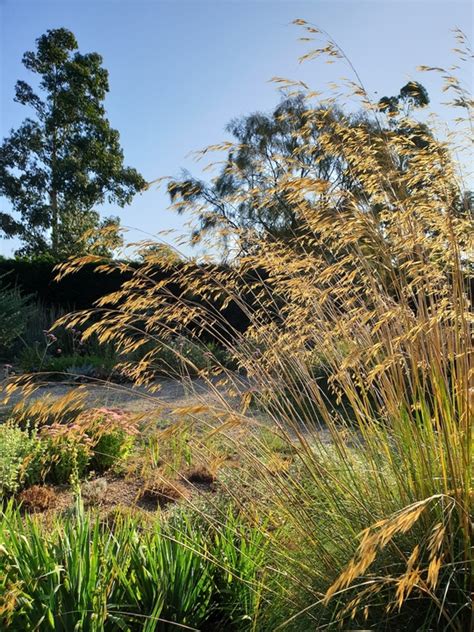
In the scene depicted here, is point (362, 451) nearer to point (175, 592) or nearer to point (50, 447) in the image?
point (175, 592)

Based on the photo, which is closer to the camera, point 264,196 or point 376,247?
point 376,247

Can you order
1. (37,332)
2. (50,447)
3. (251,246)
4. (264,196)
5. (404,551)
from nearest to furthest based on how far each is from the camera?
1. (404,551)
2. (264,196)
3. (251,246)
4. (50,447)
5. (37,332)

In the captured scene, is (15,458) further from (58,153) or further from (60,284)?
(58,153)

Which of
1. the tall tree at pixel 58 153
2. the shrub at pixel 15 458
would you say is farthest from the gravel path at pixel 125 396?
the tall tree at pixel 58 153

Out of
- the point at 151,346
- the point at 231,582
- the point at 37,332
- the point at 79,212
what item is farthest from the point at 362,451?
the point at 79,212

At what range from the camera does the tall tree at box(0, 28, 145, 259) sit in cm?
2406

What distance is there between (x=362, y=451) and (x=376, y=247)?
0.85 metres

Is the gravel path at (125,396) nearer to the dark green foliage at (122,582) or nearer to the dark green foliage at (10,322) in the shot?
the dark green foliage at (10,322)

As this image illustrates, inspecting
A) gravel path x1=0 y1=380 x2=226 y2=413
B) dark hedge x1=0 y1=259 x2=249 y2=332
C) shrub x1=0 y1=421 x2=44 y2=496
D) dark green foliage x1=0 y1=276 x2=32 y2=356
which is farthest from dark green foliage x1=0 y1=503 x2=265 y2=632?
dark hedge x1=0 y1=259 x2=249 y2=332

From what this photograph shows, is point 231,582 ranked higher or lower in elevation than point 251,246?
lower

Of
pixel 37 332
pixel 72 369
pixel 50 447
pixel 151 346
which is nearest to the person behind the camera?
pixel 50 447

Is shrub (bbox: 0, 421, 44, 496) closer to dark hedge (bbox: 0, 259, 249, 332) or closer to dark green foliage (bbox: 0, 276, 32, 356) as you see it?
dark green foliage (bbox: 0, 276, 32, 356)

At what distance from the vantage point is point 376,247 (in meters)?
2.36

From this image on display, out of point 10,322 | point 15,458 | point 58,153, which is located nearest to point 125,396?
point 15,458
